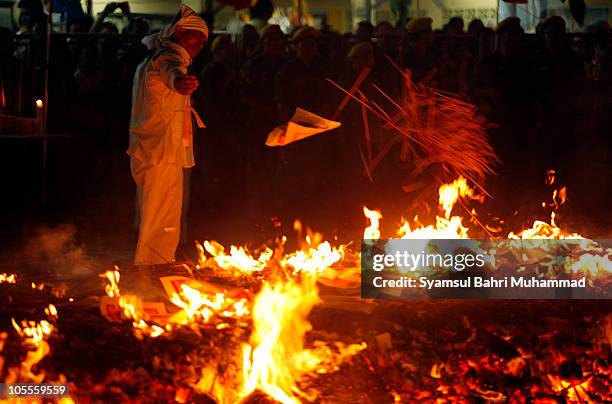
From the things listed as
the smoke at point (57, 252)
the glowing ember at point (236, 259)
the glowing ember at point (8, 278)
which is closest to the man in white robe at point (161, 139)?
the glowing ember at point (236, 259)

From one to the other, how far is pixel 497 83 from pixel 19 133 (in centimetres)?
556

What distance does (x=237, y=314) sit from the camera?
22.8 feet

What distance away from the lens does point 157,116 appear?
862 centimetres

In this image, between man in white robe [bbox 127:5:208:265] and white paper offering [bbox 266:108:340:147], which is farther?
white paper offering [bbox 266:108:340:147]

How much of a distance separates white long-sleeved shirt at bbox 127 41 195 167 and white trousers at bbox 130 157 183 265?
0.10 meters

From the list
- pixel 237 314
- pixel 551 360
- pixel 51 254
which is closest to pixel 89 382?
pixel 237 314

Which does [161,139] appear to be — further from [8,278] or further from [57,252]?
[57,252]

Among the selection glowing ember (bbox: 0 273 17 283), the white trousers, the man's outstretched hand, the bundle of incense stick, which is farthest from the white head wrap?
glowing ember (bbox: 0 273 17 283)

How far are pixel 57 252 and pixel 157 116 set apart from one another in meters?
2.17

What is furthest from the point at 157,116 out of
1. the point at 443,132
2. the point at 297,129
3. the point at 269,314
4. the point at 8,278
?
the point at 269,314

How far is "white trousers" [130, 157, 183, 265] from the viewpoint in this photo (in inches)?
341

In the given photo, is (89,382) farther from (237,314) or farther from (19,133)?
(19,133)

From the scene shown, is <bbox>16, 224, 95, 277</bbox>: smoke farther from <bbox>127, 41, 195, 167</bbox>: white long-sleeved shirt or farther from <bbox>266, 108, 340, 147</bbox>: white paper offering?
<bbox>266, 108, 340, 147</bbox>: white paper offering

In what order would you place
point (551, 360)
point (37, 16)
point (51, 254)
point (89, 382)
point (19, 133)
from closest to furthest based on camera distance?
point (89, 382)
point (551, 360)
point (51, 254)
point (19, 133)
point (37, 16)
